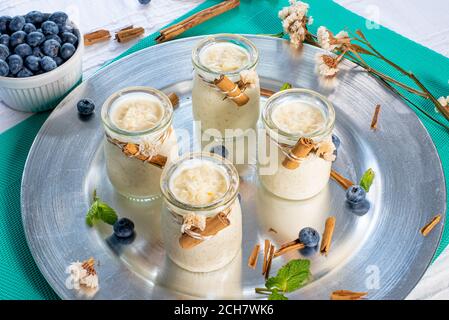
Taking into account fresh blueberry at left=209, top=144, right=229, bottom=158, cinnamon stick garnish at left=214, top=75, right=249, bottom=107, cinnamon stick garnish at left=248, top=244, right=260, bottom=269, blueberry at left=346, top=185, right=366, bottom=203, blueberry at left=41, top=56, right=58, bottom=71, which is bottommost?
cinnamon stick garnish at left=248, top=244, right=260, bottom=269

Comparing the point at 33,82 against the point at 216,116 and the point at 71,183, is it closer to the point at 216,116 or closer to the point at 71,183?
the point at 71,183

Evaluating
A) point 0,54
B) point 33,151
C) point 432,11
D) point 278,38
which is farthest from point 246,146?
point 432,11

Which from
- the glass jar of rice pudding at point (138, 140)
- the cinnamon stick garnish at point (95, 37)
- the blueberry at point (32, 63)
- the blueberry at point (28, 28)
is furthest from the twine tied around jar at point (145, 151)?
the cinnamon stick garnish at point (95, 37)

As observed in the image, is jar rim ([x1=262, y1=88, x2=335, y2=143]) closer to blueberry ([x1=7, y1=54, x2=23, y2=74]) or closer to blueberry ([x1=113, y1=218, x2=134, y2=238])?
blueberry ([x1=113, y1=218, x2=134, y2=238])

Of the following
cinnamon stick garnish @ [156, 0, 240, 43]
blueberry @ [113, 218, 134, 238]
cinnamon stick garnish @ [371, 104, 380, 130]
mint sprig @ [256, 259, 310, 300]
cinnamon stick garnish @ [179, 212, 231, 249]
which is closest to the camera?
cinnamon stick garnish @ [179, 212, 231, 249]

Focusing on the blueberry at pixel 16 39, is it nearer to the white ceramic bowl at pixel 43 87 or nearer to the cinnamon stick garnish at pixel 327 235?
the white ceramic bowl at pixel 43 87

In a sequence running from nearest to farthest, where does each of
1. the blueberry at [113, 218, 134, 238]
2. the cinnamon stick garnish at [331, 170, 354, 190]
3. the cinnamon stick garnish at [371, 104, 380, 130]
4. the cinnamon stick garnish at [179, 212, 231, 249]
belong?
1. the cinnamon stick garnish at [179, 212, 231, 249]
2. the blueberry at [113, 218, 134, 238]
3. the cinnamon stick garnish at [331, 170, 354, 190]
4. the cinnamon stick garnish at [371, 104, 380, 130]

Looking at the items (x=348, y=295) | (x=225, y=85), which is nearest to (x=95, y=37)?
(x=225, y=85)

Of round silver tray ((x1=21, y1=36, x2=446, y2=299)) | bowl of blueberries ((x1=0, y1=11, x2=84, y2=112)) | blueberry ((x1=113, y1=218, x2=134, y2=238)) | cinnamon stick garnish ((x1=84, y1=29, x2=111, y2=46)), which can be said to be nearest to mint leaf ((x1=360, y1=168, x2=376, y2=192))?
round silver tray ((x1=21, y1=36, x2=446, y2=299))
